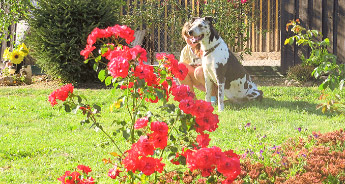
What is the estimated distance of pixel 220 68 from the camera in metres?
6.62

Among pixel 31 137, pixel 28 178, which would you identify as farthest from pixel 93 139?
pixel 28 178

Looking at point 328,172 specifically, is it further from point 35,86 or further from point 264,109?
point 35,86

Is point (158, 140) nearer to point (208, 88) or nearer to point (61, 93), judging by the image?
point (61, 93)

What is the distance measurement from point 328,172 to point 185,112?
1.52m

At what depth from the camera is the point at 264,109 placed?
673 centimetres

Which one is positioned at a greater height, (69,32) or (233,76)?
(69,32)

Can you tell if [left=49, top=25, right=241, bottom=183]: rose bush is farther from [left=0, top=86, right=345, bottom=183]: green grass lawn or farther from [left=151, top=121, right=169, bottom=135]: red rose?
[left=0, top=86, right=345, bottom=183]: green grass lawn

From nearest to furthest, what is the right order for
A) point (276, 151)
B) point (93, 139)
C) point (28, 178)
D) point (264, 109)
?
point (28, 178)
point (276, 151)
point (93, 139)
point (264, 109)

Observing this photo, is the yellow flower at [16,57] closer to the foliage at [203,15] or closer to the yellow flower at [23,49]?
the yellow flower at [23,49]

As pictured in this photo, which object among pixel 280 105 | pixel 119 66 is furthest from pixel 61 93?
pixel 280 105

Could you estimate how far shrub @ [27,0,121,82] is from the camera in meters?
9.51

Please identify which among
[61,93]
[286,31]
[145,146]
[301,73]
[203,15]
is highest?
[203,15]

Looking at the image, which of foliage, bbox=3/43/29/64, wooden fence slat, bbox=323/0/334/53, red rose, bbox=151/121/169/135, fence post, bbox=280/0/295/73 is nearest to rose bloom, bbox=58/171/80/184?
red rose, bbox=151/121/169/135

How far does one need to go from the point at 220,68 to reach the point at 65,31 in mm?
4042
